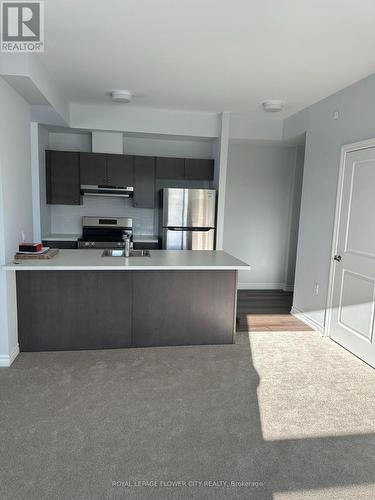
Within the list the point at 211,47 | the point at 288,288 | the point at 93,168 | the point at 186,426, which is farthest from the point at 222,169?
the point at 186,426

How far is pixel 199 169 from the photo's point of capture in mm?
5023

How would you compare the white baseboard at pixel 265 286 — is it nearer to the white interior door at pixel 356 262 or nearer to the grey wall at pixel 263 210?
the grey wall at pixel 263 210

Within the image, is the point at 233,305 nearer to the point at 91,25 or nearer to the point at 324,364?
the point at 324,364

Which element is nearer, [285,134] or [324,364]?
[324,364]

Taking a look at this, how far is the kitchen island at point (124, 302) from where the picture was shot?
10.4 ft

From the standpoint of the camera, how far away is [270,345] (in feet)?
11.6

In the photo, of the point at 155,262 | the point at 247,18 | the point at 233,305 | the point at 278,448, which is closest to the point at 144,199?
the point at 155,262

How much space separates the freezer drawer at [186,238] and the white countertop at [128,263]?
3.14 ft

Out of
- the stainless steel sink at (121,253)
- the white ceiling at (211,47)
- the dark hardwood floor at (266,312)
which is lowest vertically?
the dark hardwood floor at (266,312)

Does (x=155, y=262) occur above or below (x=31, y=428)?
above

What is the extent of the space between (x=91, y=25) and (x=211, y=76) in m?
1.29

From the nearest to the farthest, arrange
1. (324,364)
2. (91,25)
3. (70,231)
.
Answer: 1. (91,25)
2. (324,364)
3. (70,231)

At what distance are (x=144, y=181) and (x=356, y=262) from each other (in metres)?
2.99

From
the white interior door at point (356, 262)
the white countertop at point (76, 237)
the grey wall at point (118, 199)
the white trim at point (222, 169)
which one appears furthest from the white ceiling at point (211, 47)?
the white countertop at point (76, 237)
